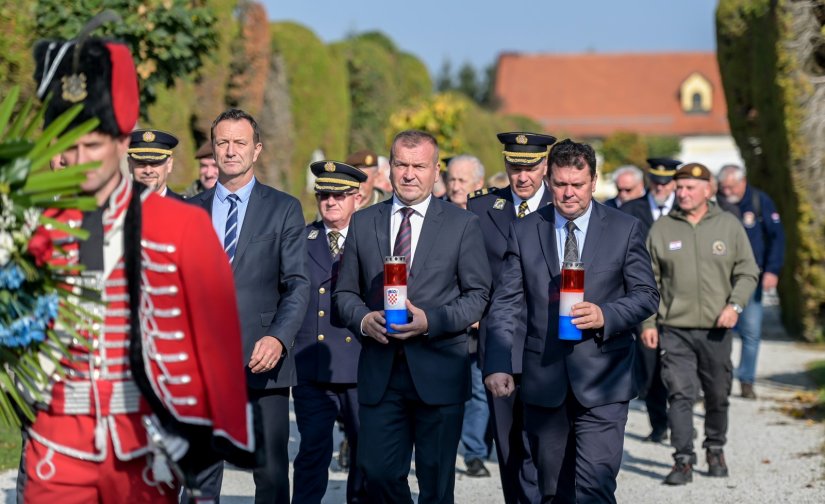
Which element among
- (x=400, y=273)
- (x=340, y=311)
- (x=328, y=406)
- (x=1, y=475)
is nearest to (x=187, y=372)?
(x=400, y=273)

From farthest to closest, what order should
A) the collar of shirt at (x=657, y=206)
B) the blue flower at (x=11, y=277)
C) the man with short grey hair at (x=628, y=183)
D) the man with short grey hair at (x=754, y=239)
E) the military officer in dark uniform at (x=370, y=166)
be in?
the man with short grey hair at (x=754, y=239) < the man with short grey hair at (x=628, y=183) < the collar of shirt at (x=657, y=206) < the military officer in dark uniform at (x=370, y=166) < the blue flower at (x=11, y=277)

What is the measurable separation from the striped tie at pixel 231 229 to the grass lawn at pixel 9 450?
131 inches

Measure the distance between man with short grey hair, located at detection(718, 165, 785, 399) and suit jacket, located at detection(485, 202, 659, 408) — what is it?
25.5 feet

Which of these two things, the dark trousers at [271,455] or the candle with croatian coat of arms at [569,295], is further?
the dark trousers at [271,455]

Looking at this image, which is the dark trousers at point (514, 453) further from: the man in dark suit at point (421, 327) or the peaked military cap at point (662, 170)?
the peaked military cap at point (662, 170)

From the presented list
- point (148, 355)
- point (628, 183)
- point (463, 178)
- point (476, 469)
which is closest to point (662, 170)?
point (628, 183)

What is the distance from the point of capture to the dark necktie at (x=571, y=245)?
6.82 metres

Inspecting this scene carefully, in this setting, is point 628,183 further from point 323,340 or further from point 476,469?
point 323,340

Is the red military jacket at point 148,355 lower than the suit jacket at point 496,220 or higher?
lower

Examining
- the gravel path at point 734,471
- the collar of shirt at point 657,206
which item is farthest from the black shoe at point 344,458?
the collar of shirt at point 657,206

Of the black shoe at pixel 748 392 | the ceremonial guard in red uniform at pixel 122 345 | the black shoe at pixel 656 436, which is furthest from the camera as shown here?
the black shoe at pixel 748 392

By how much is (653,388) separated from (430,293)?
5148 mm

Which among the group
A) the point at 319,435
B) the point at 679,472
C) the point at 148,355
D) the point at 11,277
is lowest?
the point at 679,472

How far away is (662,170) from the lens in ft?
39.7
